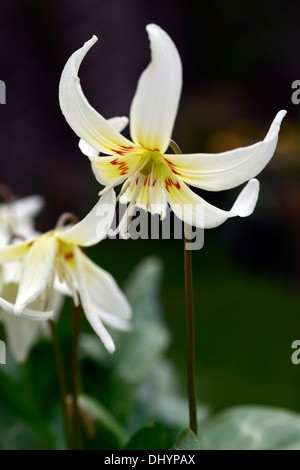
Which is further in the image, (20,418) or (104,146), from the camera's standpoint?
(20,418)

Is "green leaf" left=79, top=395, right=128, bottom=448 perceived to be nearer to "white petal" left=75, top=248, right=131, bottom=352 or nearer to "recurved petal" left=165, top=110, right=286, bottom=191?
A: "white petal" left=75, top=248, right=131, bottom=352

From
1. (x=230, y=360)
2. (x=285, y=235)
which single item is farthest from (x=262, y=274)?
(x=230, y=360)

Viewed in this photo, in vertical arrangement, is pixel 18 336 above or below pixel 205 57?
below

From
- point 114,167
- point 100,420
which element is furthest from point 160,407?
point 114,167

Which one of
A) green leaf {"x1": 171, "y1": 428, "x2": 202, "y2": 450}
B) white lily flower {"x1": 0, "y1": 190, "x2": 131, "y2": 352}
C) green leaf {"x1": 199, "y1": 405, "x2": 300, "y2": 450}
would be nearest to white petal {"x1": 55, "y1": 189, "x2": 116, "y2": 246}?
white lily flower {"x1": 0, "y1": 190, "x2": 131, "y2": 352}

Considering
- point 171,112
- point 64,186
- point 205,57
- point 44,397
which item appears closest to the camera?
point 171,112

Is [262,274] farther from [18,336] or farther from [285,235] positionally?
[18,336]

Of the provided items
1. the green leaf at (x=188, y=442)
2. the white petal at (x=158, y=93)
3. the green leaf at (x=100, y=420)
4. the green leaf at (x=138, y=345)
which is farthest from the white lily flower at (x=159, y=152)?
the green leaf at (x=138, y=345)
